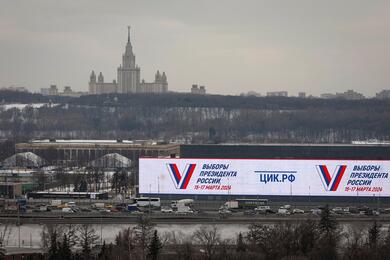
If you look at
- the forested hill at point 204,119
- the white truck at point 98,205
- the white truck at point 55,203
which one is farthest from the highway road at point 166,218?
the forested hill at point 204,119

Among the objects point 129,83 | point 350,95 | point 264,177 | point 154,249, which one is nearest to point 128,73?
point 129,83

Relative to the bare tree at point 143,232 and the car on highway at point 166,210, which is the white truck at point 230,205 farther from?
the bare tree at point 143,232

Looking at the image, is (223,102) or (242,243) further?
(223,102)

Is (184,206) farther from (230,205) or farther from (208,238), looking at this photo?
(208,238)

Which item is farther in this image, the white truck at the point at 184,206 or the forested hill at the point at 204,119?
the forested hill at the point at 204,119

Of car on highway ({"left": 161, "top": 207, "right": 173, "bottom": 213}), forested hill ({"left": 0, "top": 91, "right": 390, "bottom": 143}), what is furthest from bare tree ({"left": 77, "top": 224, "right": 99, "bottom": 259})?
forested hill ({"left": 0, "top": 91, "right": 390, "bottom": 143})

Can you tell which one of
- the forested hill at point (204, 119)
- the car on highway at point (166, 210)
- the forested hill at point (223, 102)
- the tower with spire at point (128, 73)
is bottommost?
the car on highway at point (166, 210)

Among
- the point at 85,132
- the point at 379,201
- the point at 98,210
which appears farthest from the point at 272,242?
the point at 85,132
